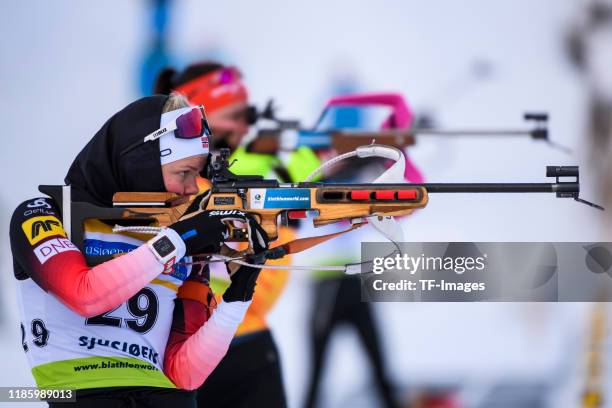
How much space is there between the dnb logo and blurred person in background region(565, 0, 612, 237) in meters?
2.47

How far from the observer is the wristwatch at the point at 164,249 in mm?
2016

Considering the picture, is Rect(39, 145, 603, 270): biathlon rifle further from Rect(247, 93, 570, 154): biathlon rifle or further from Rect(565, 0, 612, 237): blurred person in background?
Rect(565, 0, 612, 237): blurred person in background

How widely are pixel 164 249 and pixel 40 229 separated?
27 centimetres

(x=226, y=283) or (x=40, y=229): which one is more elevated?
(x=40, y=229)

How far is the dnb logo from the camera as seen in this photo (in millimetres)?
2055

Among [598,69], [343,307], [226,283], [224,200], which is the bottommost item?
[343,307]

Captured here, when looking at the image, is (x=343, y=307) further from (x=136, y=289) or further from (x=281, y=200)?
(x=136, y=289)

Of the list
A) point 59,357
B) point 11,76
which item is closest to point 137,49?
point 11,76

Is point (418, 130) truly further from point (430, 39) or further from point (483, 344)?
point (483, 344)

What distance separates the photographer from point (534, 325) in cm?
382

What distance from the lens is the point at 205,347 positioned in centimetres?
217

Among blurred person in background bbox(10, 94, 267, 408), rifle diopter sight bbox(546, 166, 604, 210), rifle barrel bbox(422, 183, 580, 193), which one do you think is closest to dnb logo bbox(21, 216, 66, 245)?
blurred person in background bbox(10, 94, 267, 408)

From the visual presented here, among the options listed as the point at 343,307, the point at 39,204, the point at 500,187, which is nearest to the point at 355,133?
the point at 343,307

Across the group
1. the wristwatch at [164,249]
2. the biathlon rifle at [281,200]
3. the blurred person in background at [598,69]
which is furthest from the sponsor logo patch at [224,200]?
the blurred person in background at [598,69]
